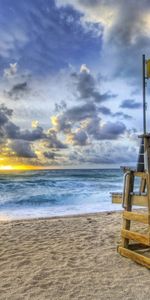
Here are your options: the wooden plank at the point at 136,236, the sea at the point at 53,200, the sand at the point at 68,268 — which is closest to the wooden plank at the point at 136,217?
the wooden plank at the point at 136,236

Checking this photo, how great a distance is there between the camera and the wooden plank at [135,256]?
4.41 meters

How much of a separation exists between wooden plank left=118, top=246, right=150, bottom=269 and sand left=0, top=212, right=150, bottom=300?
93mm

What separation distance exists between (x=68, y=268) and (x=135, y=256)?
1.23m

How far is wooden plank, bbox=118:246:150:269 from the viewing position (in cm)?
441

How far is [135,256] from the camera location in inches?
185

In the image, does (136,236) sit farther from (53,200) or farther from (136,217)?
(53,200)

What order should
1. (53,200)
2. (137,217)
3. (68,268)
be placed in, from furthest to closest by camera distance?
(53,200), (137,217), (68,268)

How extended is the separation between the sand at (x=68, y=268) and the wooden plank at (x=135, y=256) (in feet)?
0.30

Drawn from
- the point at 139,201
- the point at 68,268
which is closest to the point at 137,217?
the point at 139,201

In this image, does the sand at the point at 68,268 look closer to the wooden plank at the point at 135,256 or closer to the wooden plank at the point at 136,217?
the wooden plank at the point at 135,256

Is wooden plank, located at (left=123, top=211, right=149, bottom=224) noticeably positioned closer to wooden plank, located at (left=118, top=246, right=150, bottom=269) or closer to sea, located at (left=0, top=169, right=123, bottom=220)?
wooden plank, located at (left=118, top=246, right=150, bottom=269)

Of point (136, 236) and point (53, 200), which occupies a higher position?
point (136, 236)

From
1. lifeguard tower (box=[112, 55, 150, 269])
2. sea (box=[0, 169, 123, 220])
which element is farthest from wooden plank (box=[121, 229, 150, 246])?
sea (box=[0, 169, 123, 220])

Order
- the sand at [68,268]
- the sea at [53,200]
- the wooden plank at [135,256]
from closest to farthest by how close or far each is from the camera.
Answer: the sand at [68,268], the wooden plank at [135,256], the sea at [53,200]
